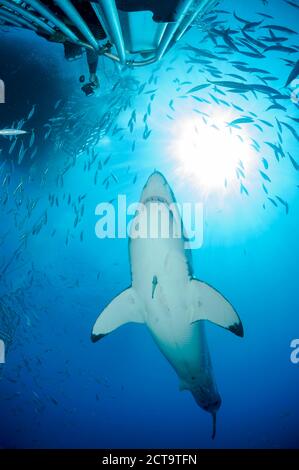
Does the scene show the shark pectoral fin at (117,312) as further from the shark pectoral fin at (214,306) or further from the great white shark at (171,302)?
the shark pectoral fin at (214,306)

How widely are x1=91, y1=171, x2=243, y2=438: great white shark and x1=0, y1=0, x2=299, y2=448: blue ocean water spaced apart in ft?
6.02

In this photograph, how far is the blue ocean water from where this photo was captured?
4246 millimetres

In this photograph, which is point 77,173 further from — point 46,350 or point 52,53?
point 46,350

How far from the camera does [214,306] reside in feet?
10.4

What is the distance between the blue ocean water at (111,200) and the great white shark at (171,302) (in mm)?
1835

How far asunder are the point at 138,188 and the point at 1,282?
289 cm

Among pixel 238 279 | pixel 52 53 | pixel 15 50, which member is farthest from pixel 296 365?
pixel 15 50

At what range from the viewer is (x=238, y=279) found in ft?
25.1

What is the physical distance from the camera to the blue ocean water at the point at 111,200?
13.9ft
